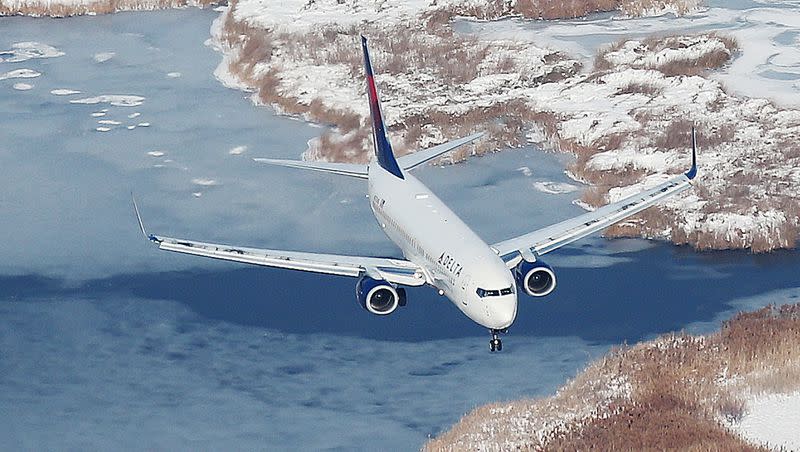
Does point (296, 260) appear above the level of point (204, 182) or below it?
above

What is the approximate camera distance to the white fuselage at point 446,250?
31.0 m

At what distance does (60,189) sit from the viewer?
49.3 meters

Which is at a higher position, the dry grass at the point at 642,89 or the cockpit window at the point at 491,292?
the cockpit window at the point at 491,292

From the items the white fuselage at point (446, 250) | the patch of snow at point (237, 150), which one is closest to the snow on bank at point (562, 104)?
the patch of snow at point (237, 150)

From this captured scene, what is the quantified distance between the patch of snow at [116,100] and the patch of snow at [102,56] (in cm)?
753

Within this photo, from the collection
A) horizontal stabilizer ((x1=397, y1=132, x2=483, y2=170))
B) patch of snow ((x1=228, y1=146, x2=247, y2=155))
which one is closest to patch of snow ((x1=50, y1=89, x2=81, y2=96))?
patch of snow ((x1=228, y1=146, x2=247, y2=155))

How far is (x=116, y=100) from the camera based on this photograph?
2446 inches

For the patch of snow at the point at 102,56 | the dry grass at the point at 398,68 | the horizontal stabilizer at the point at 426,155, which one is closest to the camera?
the horizontal stabilizer at the point at 426,155

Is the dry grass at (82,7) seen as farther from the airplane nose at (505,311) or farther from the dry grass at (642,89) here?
the airplane nose at (505,311)

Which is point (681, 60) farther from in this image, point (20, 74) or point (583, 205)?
point (20, 74)

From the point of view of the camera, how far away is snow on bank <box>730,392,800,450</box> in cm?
2827

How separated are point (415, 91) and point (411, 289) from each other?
73.0ft

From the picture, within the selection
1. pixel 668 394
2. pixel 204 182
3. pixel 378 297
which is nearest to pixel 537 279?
pixel 378 297

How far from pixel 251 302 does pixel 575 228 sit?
10.5 m
